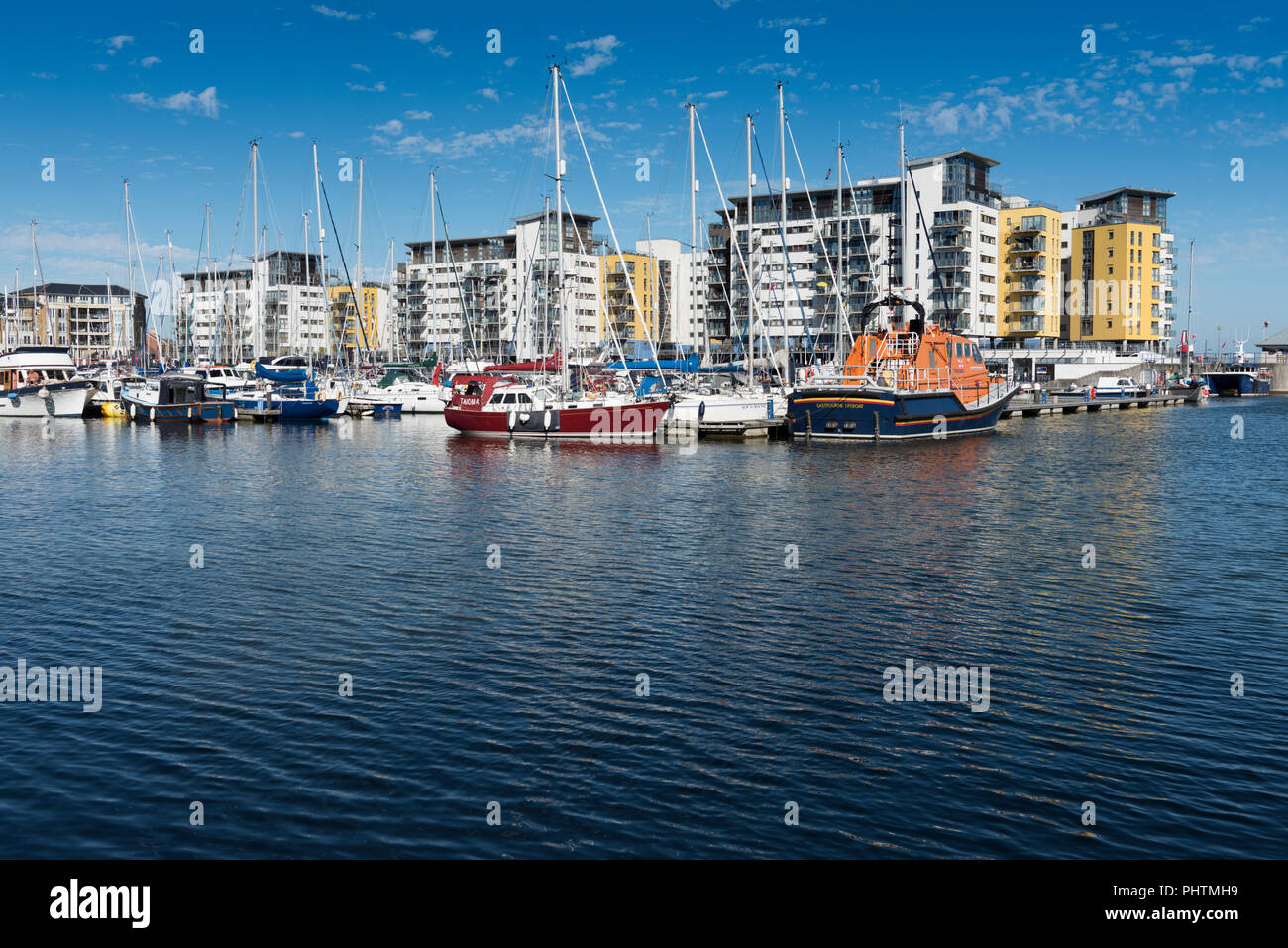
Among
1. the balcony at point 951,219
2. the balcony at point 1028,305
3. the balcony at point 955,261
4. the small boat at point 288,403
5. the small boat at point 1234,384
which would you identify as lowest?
the small boat at point 288,403

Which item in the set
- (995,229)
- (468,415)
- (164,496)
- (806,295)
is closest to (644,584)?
(164,496)

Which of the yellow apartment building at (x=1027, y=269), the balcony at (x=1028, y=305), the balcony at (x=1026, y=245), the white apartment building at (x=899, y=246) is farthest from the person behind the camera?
the balcony at (x=1028, y=305)

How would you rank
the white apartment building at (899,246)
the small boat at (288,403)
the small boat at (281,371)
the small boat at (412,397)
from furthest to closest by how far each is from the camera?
the white apartment building at (899,246), the small boat at (281,371), the small boat at (412,397), the small boat at (288,403)

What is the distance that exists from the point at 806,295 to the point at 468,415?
99966mm

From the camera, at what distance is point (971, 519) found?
35.5m

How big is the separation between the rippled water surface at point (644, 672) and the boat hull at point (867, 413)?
83.9ft

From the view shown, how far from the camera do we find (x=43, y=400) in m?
89.6

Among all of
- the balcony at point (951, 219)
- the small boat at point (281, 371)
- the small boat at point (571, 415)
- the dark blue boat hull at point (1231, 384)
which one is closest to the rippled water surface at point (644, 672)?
the small boat at point (571, 415)

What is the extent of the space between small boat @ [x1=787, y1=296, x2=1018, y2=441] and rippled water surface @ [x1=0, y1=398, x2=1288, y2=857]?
25.8 m

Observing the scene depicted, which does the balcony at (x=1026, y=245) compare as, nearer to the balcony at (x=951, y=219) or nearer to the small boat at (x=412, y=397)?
the balcony at (x=951, y=219)

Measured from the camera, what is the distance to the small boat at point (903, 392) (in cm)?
6569

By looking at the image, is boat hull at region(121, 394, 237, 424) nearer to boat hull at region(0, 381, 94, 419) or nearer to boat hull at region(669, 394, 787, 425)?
boat hull at region(0, 381, 94, 419)

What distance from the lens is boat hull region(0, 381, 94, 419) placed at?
293ft
